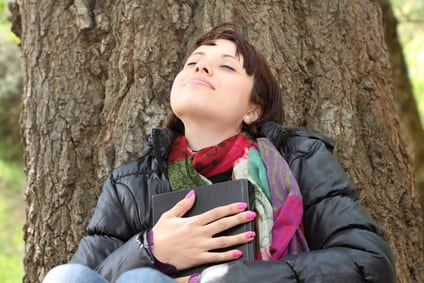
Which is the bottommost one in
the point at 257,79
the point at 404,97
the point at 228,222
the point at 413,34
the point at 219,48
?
the point at 404,97

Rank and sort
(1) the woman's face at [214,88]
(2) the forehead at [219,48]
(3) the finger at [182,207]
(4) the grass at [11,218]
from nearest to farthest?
(3) the finger at [182,207], (1) the woman's face at [214,88], (2) the forehead at [219,48], (4) the grass at [11,218]

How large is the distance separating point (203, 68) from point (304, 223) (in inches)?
26.3

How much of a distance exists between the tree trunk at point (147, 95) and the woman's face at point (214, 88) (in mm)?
520

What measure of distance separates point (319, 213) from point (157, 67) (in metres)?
1.15

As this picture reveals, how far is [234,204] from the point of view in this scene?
2361mm

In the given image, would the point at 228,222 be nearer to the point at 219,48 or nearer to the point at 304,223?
the point at 304,223

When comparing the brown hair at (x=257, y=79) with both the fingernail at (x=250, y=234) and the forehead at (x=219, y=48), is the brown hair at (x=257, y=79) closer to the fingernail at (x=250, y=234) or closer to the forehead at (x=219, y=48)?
the forehead at (x=219, y=48)

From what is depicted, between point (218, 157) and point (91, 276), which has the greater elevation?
point (218, 157)

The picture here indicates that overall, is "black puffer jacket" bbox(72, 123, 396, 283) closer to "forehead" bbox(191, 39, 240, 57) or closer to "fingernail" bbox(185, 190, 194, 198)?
"fingernail" bbox(185, 190, 194, 198)

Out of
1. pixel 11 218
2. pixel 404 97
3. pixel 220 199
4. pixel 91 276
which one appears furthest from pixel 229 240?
pixel 11 218

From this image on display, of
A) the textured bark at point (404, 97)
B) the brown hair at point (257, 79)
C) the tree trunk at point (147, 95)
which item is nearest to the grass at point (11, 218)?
the textured bark at point (404, 97)

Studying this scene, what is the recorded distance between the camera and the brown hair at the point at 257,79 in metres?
2.71

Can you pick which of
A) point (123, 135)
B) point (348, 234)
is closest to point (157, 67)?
point (123, 135)

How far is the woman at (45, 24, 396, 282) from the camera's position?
2227 millimetres
